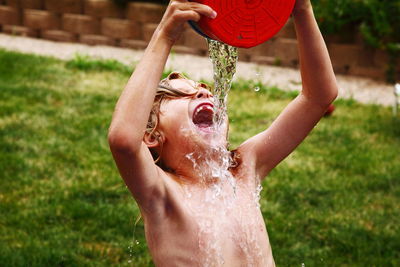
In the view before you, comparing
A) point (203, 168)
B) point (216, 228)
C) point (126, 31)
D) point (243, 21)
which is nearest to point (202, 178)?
point (203, 168)

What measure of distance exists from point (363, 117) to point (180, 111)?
13.8 feet

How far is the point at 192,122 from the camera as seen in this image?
1909 millimetres

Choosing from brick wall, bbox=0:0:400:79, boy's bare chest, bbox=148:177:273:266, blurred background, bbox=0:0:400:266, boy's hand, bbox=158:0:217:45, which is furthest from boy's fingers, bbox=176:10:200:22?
brick wall, bbox=0:0:400:79

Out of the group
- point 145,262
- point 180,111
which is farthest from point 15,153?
point 180,111

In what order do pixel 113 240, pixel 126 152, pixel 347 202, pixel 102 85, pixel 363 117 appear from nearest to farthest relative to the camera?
pixel 126 152 → pixel 113 240 → pixel 347 202 → pixel 363 117 → pixel 102 85

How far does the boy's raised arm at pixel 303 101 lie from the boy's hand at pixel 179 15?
0.41 m

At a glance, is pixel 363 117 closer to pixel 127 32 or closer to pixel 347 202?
pixel 347 202

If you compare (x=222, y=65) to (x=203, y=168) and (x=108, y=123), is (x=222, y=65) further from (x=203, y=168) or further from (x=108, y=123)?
(x=108, y=123)

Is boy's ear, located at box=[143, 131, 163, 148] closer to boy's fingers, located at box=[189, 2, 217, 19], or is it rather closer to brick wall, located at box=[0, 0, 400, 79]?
boy's fingers, located at box=[189, 2, 217, 19]

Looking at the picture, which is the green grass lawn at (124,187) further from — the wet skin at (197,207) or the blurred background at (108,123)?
the wet skin at (197,207)

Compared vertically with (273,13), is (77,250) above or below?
below

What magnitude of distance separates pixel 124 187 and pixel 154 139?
7.06ft

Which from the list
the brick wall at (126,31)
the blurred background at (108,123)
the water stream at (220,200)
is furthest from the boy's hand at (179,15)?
the brick wall at (126,31)

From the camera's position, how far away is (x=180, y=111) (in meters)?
1.91
